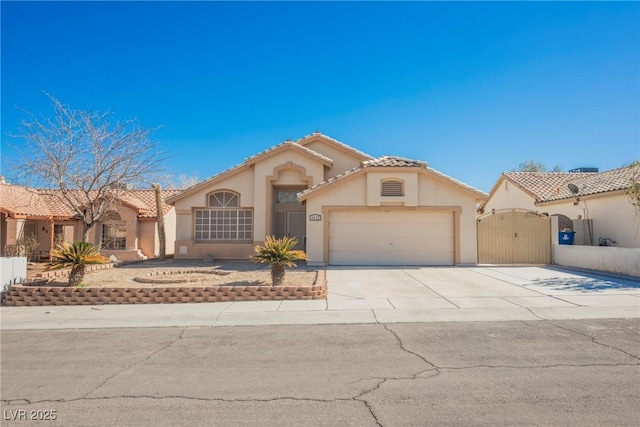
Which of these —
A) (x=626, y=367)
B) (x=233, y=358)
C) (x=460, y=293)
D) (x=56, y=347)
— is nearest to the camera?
(x=626, y=367)

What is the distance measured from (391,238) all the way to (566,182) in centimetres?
1552

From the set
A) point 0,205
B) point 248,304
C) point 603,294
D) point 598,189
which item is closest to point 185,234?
point 0,205

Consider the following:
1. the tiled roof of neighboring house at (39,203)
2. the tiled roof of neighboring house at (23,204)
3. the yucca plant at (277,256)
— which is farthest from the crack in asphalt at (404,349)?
the tiled roof of neighboring house at (23,204)

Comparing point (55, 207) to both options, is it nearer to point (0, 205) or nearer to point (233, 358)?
point (0, 205)

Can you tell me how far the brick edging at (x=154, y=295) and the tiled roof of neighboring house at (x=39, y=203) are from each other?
980 cm

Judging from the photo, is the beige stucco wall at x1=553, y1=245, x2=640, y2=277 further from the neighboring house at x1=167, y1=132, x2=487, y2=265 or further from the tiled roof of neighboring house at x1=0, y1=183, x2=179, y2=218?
the tiled roof of neighboring house at x1=0, y1=183, x2=179, y2=218

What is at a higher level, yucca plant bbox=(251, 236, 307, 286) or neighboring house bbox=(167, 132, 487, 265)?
neighboring house bbox=(167, 132, 487, 265)

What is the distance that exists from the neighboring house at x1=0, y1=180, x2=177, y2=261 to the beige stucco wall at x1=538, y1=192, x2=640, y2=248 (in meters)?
23.9

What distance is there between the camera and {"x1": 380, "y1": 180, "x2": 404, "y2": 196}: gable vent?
1769 centimetres

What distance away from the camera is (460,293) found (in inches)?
427

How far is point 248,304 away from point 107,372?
4.56 meters

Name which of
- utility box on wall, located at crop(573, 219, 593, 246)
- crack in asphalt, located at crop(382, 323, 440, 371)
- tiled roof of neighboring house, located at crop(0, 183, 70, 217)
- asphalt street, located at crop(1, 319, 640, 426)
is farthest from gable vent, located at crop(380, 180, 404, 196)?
tiled roof of neighboring house, located at crop(0, 183, 70, 217)

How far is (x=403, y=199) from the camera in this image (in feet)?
57.4

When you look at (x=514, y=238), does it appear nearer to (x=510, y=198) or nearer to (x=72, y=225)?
(x=510, y=198)
